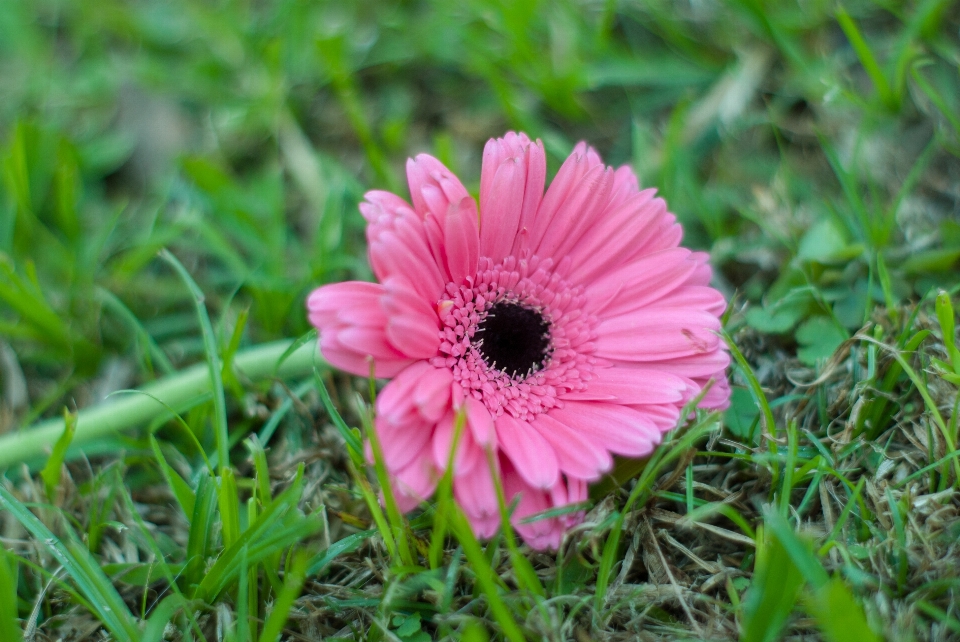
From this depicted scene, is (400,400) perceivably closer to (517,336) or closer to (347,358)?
(347,358)

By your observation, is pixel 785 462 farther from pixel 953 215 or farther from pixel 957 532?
pixel 953 215

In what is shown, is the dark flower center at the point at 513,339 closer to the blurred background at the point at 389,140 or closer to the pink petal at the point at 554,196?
the pink petal at the point at 554,196

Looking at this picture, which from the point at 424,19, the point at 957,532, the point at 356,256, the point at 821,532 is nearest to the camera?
the point at 957,532

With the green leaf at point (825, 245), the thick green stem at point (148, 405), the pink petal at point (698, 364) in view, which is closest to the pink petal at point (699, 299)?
the pink petal at point (698, 364)

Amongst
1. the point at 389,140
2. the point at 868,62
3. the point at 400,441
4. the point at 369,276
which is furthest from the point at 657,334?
the point at 389,140

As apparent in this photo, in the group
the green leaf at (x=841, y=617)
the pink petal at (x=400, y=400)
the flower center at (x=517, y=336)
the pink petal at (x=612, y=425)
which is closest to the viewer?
the green leaf at (x=841, y=617)

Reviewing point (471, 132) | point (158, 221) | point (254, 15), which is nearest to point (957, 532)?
point (471, 132)
